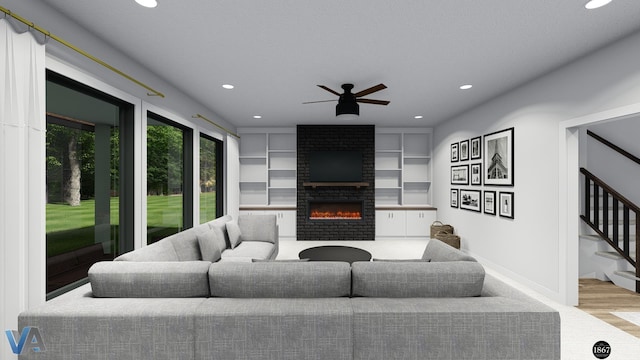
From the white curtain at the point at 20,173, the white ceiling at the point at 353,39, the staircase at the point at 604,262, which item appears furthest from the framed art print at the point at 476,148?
the white curtain at the point at 20,173

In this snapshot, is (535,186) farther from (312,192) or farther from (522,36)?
(312,192)

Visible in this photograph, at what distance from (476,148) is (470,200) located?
0.95 meters

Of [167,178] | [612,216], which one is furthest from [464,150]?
[167,178]

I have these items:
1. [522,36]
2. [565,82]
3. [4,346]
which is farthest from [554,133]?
[4,346]

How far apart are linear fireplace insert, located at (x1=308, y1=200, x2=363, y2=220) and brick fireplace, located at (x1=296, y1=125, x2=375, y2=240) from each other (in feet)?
0.16

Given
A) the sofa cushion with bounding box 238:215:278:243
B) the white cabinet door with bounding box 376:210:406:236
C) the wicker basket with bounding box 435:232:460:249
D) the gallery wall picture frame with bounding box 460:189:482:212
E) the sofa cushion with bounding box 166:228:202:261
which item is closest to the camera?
the sofa cushion with bounding box 166:228:202:261

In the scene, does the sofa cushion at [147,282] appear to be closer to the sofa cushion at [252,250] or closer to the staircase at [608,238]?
the sofa cushion at [252,250]

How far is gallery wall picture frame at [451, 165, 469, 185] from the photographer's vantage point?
16.5ft

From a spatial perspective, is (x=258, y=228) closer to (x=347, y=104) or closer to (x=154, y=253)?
(x=154, y=253)

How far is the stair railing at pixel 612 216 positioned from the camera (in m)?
3.29

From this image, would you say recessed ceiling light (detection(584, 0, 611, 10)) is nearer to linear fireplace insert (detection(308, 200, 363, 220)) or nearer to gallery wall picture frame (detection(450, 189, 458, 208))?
gallery wall picture frame (detection(450, 189, 458, 208))

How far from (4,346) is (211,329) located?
1.29m

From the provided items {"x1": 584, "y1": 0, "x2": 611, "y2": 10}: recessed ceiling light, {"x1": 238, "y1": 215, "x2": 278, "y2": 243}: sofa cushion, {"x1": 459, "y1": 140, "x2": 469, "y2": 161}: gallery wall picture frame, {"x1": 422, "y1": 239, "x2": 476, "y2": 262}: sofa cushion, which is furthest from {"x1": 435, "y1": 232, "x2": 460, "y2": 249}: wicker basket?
{"x1": 584, "y1": 0, "x2": 611, "y2": 10}: recessed ceiling light

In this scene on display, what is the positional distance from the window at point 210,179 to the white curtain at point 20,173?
9.67ft
